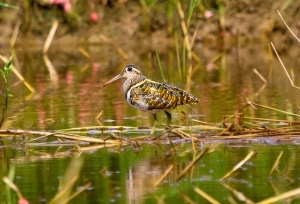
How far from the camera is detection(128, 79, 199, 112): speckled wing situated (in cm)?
834

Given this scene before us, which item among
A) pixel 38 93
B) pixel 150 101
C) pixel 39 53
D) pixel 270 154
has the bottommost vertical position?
pixel 270 154

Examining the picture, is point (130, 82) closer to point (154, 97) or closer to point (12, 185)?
point (154, 97)

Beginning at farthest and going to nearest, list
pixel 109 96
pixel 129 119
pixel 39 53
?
pixel 39 53 → pixel 109 96 → pixel 129 119

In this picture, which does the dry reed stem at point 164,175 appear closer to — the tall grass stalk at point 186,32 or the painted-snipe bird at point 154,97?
the painted-snipe bird at point 154,97

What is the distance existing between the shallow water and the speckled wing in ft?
1.02

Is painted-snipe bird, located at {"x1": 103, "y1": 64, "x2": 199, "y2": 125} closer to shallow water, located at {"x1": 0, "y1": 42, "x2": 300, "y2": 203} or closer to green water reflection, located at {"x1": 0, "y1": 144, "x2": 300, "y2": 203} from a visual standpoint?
shallow water, located at {"x1": 0, "y1": 42, "x2": 300, "y2": 203}

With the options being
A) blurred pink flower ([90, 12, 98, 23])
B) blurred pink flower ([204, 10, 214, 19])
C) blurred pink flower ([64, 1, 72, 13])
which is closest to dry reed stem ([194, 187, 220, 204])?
blurred pink flower ([204, 10, 214, 19])

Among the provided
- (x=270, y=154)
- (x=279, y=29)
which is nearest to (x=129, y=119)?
(x=270, y=154)

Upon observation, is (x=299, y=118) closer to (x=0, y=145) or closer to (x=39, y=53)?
(x=0, y=145)

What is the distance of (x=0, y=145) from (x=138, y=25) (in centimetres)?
1043

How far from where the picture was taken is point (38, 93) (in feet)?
38.8

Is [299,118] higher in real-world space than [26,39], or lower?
lower

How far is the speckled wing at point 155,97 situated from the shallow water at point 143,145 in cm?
31

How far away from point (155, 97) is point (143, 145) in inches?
20.9
